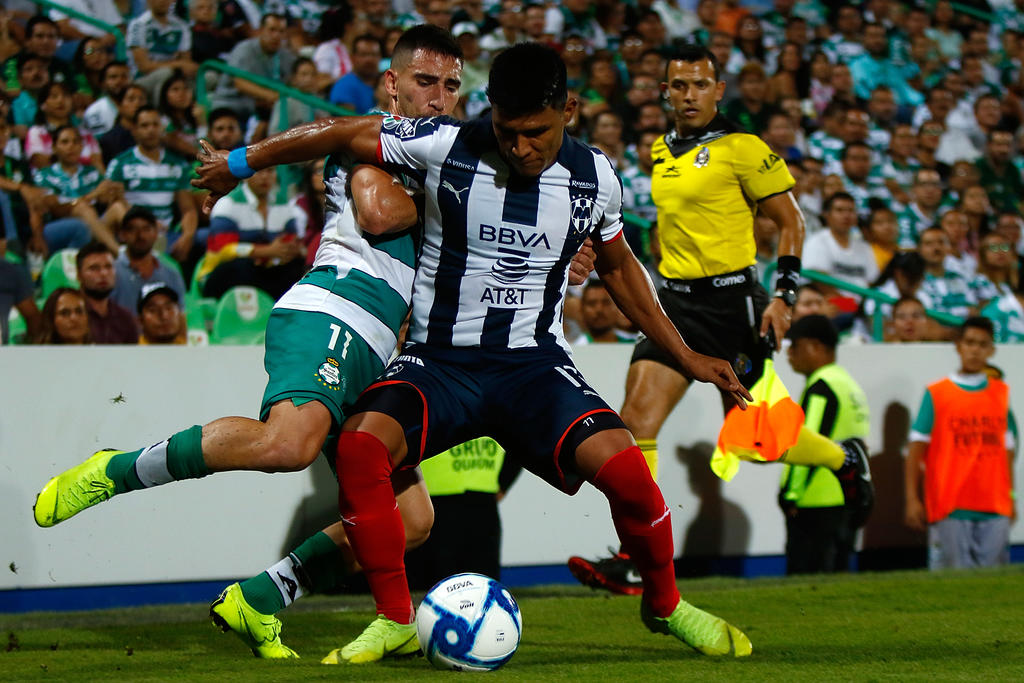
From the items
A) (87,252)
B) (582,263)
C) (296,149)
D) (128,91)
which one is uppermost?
(128,91)

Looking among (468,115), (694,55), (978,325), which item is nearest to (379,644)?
(694,55)

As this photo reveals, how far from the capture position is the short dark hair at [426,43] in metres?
5.01

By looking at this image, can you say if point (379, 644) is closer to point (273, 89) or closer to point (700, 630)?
point (700, 630)

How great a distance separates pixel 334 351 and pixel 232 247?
5.09 meters

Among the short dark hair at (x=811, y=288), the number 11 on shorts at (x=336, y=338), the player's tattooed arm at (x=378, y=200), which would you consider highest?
the player's tattooed arm at (x=378, y=200)

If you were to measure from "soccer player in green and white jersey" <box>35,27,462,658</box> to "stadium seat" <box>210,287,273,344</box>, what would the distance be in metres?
3.87

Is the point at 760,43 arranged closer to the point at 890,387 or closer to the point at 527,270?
the point at 890,387

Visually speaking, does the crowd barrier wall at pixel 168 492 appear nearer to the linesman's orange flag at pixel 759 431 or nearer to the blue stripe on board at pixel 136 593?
the blue stripe on board at pixel 136 593

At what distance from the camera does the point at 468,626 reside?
4219 millimetres

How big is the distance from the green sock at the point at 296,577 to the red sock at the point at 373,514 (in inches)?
17.5

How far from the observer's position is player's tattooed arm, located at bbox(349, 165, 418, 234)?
4480mm

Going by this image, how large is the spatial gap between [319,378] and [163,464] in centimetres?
59

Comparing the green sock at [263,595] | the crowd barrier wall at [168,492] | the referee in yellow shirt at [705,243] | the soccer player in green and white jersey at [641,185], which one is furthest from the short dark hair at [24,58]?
the green sock at [263,595]

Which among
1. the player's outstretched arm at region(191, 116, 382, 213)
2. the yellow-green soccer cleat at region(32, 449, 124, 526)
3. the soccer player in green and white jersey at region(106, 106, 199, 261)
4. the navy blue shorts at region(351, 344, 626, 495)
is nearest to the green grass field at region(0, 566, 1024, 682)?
the yellow-green soccer cleat at region(32, 449, 124, 526)
